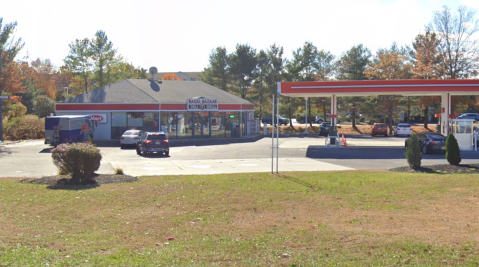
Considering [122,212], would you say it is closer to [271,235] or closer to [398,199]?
[271,235]

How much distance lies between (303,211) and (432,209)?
285cm

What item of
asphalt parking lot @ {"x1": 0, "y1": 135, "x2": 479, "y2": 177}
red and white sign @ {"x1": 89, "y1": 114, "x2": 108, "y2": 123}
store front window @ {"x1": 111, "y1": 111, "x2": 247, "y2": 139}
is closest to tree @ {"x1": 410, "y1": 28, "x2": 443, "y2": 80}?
store front window @ {"x1": 111, "y1": 111, "x2": 247, "y2": 139}

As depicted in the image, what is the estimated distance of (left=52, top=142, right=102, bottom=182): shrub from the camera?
1542 cm

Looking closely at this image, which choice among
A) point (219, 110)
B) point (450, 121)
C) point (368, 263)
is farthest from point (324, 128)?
point (368, 263)

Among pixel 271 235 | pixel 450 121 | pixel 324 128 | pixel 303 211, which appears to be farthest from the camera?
pixel 324 128

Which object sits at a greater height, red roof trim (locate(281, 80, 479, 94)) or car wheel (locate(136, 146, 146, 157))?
red roof trim (locate(281, 80, 479, 94))

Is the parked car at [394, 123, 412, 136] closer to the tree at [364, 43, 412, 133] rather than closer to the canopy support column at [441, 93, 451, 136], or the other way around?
the tree at [364, 43, 412, 133]

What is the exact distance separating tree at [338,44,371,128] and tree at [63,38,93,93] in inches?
1260

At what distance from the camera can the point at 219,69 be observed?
67062 mm

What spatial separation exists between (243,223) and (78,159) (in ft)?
25.8

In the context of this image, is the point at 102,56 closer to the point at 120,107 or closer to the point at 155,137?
the point at 120,107

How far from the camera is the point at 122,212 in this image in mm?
10812

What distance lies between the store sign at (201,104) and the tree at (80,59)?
72.1 feet

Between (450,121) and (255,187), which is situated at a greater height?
(450,121)
